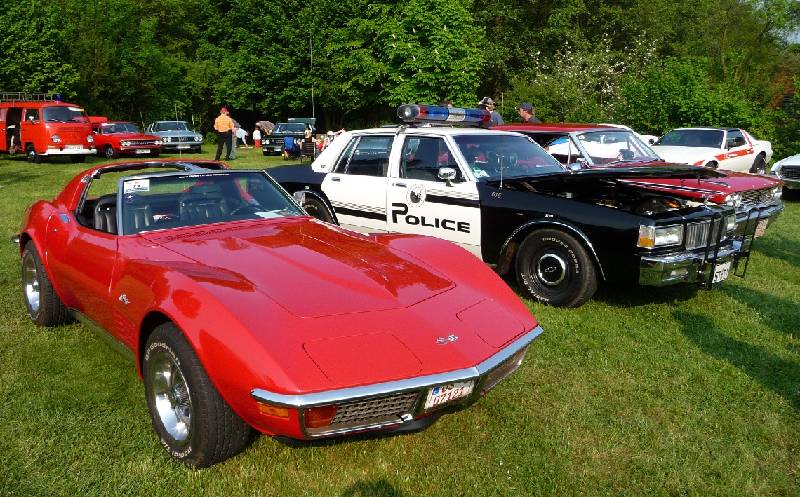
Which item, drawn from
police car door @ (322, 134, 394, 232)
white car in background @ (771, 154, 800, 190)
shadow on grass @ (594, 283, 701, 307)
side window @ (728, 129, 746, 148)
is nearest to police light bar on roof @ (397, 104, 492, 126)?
police car door @ (322, 134, 394, 232)

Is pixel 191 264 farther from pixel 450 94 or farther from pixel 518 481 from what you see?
pixel 450 94

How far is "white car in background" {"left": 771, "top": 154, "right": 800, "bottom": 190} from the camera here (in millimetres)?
12836

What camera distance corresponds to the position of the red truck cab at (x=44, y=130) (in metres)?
19.9

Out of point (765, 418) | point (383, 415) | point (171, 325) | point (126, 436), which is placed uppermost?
point (171, 325)

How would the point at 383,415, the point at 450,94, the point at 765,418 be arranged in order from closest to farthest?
the point at 383,415 → the point at 765,418 → the point at 450,94

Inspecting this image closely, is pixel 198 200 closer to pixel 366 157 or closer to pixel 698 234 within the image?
pixel 366 157

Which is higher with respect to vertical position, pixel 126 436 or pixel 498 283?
pixel 498 283

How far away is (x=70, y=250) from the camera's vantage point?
165 inches

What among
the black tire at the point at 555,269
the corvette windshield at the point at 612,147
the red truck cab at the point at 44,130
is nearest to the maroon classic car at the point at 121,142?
the red truck cab at the point at 44,130

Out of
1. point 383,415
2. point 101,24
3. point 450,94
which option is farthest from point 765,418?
point 101,24

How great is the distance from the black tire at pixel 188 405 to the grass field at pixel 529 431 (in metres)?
0.13

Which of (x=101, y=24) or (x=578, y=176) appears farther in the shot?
(x=101, y=24)

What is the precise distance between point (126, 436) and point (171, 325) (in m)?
0.79

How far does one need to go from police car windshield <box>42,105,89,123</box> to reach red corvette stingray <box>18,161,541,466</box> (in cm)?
1840
